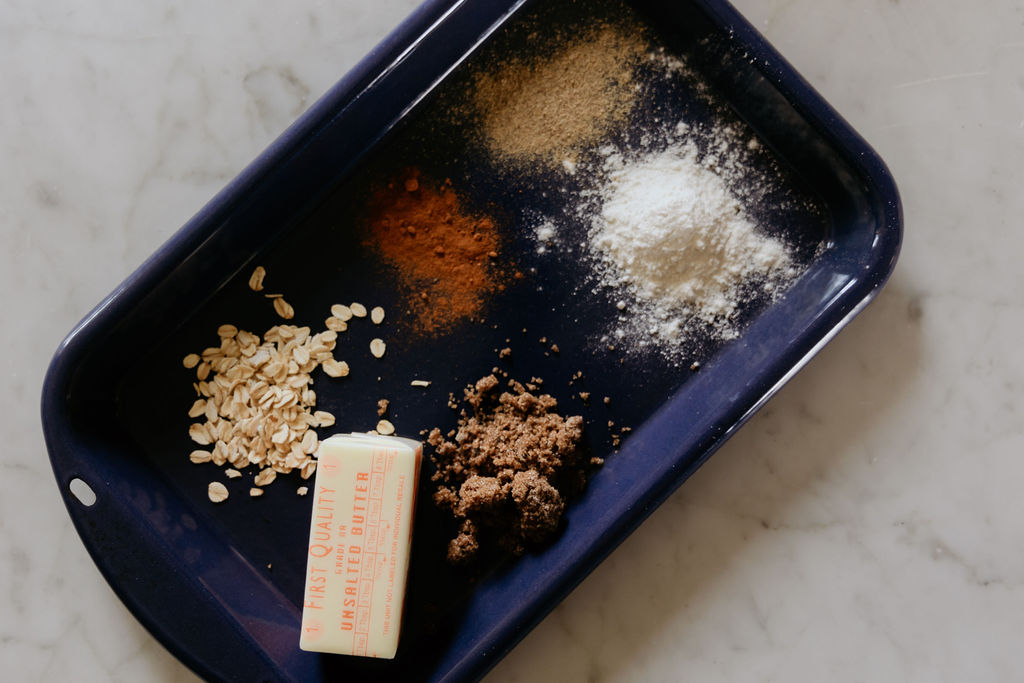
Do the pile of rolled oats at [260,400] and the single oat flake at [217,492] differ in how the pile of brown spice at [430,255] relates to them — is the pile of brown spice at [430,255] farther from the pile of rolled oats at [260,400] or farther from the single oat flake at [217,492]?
the single oat flake at [217,492]

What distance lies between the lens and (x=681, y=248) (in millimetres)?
897

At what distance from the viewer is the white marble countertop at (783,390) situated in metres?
0.95

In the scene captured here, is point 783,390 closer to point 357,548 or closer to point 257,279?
point 357,548

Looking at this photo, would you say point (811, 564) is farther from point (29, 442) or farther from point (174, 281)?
point (29, 442)

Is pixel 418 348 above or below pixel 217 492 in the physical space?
above

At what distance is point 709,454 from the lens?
85 centimetres

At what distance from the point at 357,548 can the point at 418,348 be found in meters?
0.26

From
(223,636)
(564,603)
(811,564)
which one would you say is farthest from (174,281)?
(811,564)

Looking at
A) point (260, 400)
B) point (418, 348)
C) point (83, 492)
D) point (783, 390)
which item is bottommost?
point (83, 492)

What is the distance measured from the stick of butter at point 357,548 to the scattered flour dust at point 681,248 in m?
0.35

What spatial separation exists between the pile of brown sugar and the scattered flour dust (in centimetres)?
16

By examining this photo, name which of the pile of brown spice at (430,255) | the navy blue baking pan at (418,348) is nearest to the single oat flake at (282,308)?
the navy blue baking pan at (418,348)

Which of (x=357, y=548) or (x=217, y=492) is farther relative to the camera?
(x=217, y=492)

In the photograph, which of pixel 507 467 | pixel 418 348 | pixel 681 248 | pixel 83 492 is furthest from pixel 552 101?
pixel 83 492
